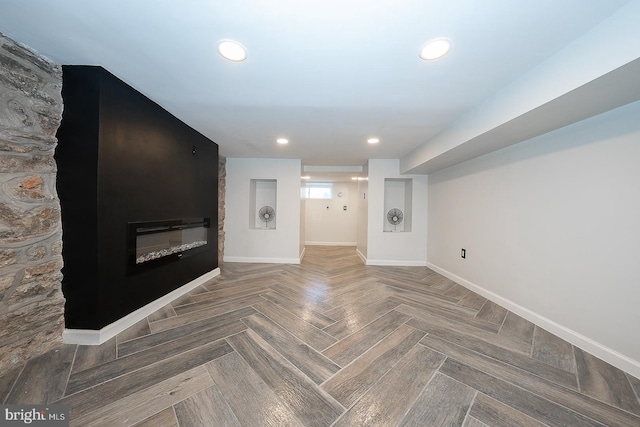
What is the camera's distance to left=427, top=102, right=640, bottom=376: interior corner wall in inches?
58.7

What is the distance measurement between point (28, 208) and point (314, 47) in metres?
2.21

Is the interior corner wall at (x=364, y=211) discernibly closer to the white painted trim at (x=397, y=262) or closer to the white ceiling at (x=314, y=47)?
the white painted trim at (x=397, y=262)

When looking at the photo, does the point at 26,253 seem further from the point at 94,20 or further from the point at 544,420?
the point at 544,420

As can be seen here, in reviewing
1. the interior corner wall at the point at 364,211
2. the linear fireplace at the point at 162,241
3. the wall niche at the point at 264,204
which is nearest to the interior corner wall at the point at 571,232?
the interior corner wall at the point at 364,211

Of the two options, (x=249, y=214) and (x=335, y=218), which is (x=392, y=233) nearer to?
(x=335, y=218)

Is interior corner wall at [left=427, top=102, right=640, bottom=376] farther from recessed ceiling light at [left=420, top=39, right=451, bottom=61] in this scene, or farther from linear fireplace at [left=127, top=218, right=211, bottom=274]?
linear fireplace at [left=127, top=218, right=211, bottom=274]

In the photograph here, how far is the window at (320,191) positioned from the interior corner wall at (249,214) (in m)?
2.52

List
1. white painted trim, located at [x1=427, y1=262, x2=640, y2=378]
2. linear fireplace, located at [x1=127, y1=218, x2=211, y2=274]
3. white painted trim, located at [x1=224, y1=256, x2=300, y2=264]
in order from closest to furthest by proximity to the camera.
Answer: white painted trim, located at [x1=427, y1=262, x2=640, y2=378]
linear fireplace, located at [x1=127, y1=218, x2=211, y2=274]
white painted trim, located at [x1=224, y1=256, x2=300, y2=264]

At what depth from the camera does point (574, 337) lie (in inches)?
68.2

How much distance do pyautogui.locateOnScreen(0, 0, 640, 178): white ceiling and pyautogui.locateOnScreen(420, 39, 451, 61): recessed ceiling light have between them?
0.04 meters

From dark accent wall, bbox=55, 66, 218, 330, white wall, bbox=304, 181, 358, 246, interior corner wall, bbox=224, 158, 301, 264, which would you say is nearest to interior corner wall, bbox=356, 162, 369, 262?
interior corner wall, bbox=224, 158, 301, 264

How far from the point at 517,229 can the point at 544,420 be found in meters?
1.81

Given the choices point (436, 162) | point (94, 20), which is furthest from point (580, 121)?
point (94, 20)

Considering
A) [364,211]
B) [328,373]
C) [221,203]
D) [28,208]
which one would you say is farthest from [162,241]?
[364,211]
